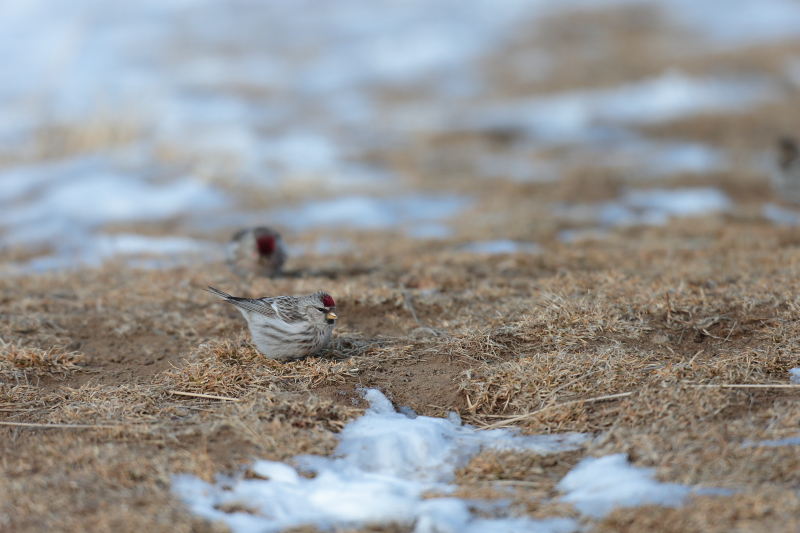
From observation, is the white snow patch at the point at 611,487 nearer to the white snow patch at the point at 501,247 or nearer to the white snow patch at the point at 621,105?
the white snow patch at the point at 501,247

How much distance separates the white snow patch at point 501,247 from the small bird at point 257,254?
199 centimetres

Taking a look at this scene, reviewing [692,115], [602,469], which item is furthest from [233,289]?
[692,115]

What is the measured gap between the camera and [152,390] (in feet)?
12.9

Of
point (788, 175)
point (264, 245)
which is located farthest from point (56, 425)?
point (788, 175)

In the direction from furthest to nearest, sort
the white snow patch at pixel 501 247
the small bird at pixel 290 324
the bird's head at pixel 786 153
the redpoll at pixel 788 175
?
the bird's head at pixel 786 153, the redpoll at pixel 788 175, the white snow patch at pixel 501 247, the small bird at pixel 290 324

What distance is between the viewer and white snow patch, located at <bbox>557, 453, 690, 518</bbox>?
2820mm

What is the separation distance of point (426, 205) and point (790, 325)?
22.4ft

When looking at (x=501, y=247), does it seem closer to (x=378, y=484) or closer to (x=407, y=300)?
(x=407, y=300)

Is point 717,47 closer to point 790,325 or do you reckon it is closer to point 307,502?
point 790,325

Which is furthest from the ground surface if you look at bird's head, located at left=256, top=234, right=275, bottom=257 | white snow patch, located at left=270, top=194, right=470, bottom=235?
white snow patch, located at left=270, top=194, right=470, bottom=235

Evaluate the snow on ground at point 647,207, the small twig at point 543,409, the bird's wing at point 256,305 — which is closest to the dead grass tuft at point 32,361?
the bird's wing at point 256,305

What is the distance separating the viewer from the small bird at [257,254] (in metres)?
6.34

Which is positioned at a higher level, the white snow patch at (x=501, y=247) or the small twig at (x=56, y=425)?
the small twig at (x=56, y=425)

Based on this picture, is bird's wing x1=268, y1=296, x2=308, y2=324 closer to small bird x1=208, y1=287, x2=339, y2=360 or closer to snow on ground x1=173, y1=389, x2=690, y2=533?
small bird x1=208, y1=287, x2=339, y2=360
